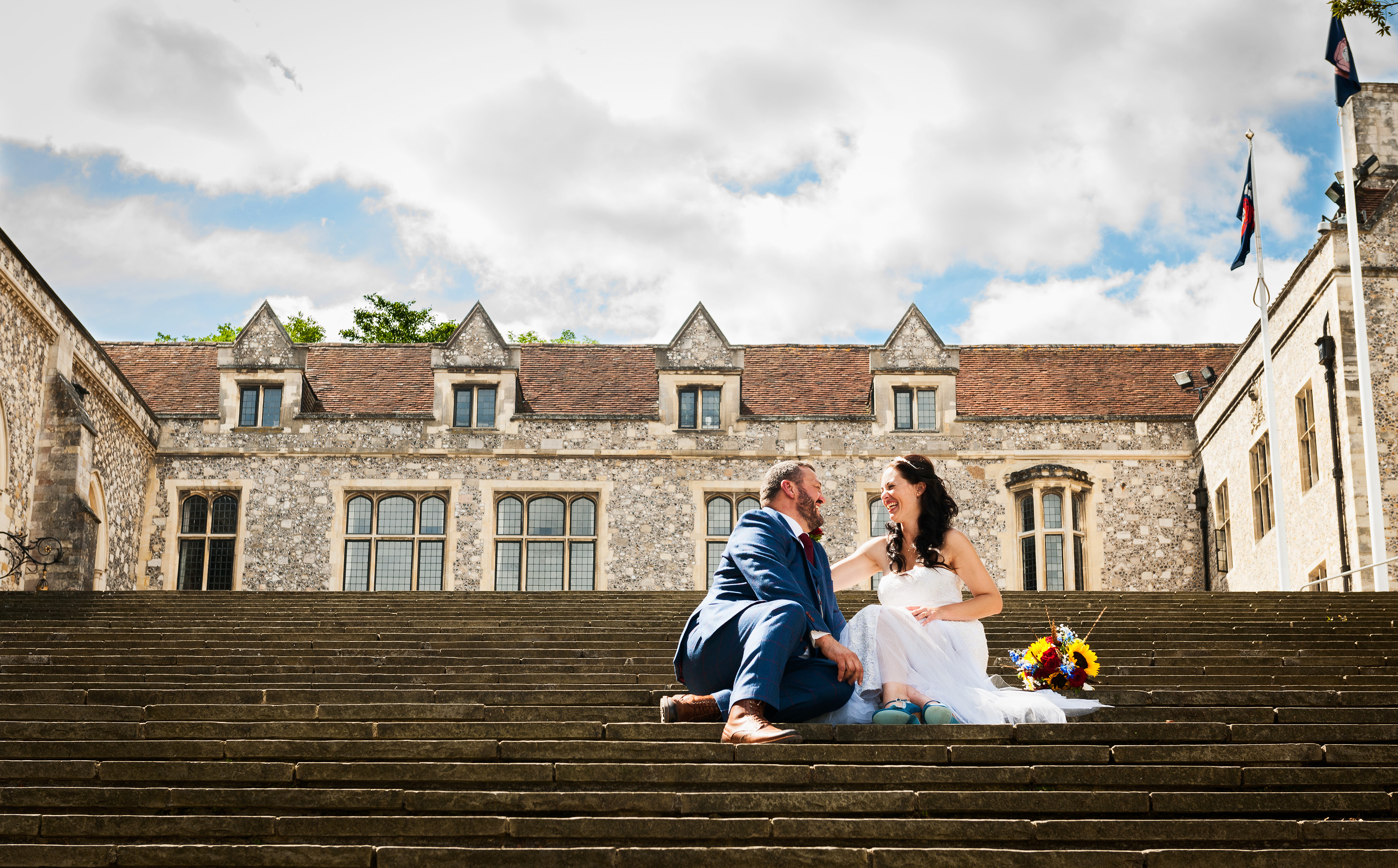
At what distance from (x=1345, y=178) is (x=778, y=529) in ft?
40.1

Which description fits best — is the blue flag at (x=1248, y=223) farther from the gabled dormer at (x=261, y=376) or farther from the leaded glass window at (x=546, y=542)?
the gabled dormer at (x=261, y=376)

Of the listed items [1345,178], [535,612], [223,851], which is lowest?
[223,851]

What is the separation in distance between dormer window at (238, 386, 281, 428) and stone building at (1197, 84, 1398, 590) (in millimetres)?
14236

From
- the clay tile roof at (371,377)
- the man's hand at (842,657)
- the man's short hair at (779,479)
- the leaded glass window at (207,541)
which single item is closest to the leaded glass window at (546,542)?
the clay tile roof at (371,377)

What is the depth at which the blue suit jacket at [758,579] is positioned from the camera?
5418 millimetres

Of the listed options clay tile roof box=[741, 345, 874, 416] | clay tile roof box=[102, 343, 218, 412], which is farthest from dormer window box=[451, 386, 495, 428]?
clay tile roof box=[741, 345, 874, 416]

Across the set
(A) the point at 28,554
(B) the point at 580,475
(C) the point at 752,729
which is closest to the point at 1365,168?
(B) the point at 580,475

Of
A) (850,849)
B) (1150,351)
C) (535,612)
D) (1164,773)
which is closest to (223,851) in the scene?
(850,849)

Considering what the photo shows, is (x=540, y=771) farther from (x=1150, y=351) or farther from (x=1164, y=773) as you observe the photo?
(x=1150, y=351)

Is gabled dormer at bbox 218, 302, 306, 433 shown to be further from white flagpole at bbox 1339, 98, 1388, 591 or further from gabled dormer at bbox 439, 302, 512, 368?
white flagpole at bbox 1339, 98, 1388, 591

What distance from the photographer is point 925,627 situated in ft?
19.0

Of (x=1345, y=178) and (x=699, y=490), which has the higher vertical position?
(x=1345, y=178)

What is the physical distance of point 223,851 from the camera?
14.1 feet

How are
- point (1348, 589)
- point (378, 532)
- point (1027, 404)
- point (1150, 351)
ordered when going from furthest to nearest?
point (1150, 351) → point (1027, 404) → point (378, 532) → point (1348, 589)
